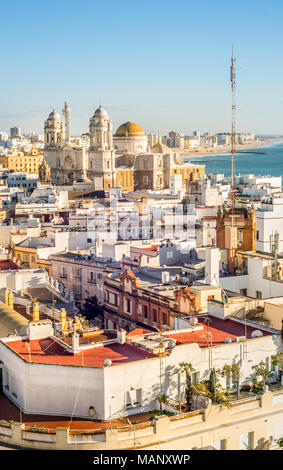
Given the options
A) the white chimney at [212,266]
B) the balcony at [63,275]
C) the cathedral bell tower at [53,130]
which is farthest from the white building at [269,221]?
the cathedral bell tower at [53,130]

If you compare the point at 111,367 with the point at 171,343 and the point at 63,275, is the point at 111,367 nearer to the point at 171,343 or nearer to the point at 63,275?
the point at 171,343

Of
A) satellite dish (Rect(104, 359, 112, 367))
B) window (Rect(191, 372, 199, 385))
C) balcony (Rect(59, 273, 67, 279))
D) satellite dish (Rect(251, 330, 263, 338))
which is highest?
satellite dish (Rect(104, 359, 112, 367))

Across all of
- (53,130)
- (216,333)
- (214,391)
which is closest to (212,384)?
(214,391)

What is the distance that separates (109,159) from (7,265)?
107 ft

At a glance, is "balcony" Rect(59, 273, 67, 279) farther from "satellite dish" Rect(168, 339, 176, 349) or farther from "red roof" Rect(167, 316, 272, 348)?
"satellite dish" Rect(168, 339, 176, 349)

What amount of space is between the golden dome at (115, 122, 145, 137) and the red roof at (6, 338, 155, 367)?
5190 centimetres

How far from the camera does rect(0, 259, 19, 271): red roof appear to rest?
24.5 meters

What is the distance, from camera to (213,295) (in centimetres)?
1564

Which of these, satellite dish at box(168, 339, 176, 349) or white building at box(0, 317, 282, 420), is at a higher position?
satellite dish at box(168, 339, 176, 349)

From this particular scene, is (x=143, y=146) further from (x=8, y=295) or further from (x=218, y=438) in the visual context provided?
(x=218, y=438)

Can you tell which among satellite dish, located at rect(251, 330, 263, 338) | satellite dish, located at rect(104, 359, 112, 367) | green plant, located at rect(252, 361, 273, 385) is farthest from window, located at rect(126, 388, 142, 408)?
satellite dish, located at rect(251, 330, 263, 338)

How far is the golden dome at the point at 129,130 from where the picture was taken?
63750 millimetres

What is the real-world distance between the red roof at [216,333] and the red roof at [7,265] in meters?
11.7
